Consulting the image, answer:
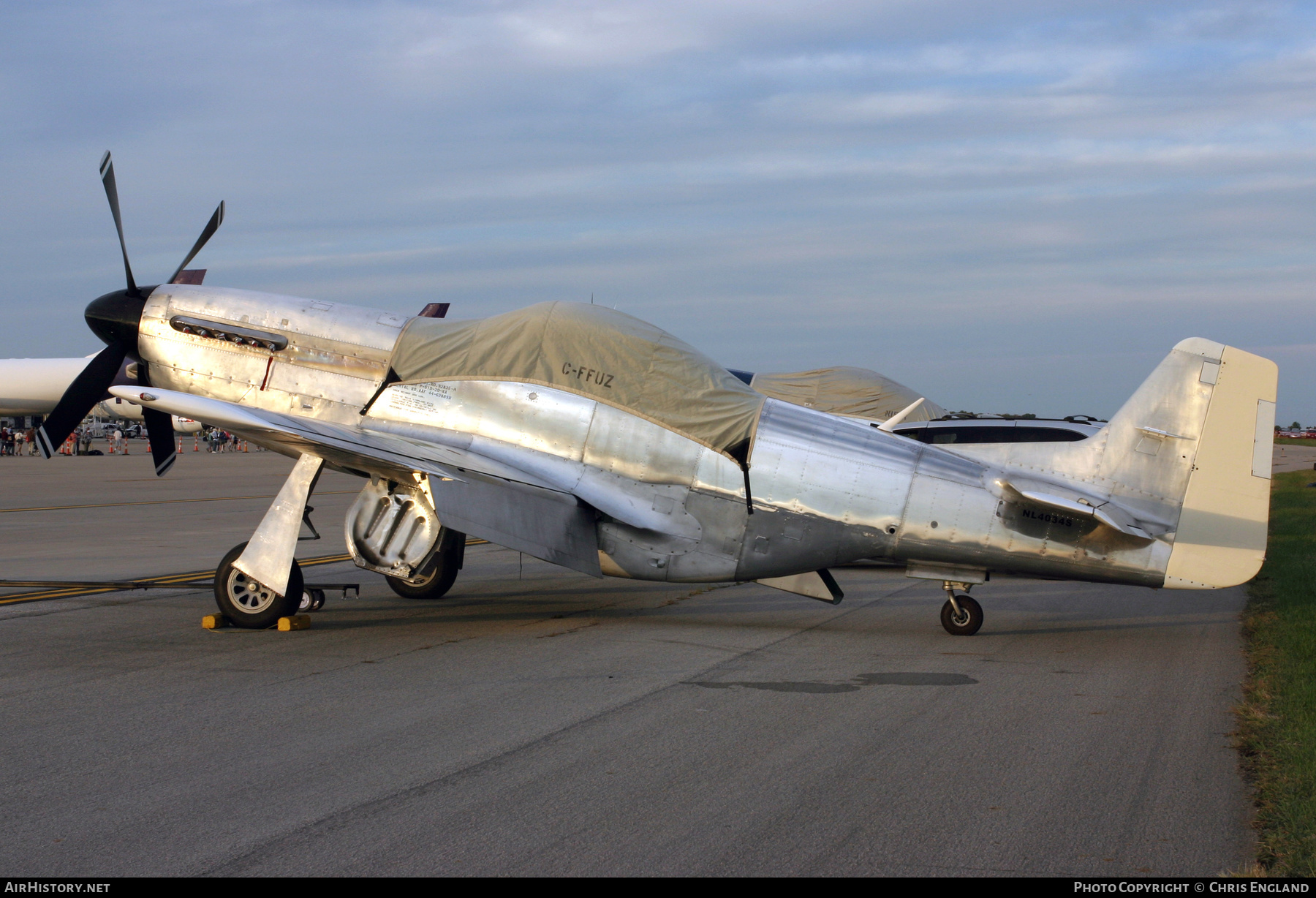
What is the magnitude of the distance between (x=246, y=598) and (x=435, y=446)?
240 cm

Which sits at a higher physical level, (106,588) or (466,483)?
(466,483)

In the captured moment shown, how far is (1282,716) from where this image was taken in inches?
294

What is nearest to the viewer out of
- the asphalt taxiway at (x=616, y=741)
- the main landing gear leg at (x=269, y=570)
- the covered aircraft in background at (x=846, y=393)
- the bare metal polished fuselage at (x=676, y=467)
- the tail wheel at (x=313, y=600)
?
the asphalt taxiway at (x=616, y=741)

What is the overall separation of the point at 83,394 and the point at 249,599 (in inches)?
146

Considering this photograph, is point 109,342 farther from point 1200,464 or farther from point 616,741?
point 1200,464

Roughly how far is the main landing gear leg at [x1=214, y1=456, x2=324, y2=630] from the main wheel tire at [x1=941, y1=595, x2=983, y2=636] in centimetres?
649

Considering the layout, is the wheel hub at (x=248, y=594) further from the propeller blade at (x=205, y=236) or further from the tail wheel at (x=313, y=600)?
the propeller blade at (x=205, y=236)

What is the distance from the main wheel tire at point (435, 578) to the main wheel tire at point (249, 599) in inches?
96.7

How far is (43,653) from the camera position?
30.9ft

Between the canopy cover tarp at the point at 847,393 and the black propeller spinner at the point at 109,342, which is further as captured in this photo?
the canopy cover tarp at the point at 847,393

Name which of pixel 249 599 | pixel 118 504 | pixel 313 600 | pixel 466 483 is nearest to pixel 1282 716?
pixel 466 483

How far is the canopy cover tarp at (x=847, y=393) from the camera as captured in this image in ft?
84.9

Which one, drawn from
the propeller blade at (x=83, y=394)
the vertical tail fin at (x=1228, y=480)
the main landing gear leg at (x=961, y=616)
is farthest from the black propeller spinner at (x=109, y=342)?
the vertical tail fin at (x=1228, y=480)
